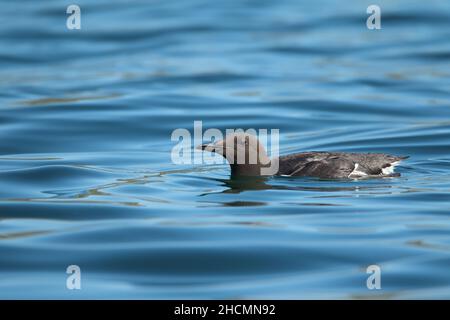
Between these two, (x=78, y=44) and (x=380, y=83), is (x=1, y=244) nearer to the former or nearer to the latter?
(x=380, y=83)

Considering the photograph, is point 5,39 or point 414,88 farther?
point 5,39

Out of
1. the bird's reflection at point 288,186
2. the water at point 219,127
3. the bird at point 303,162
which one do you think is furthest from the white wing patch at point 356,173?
the water at point 219,127

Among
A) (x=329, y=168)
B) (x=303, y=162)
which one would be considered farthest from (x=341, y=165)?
(x=303, y=162)

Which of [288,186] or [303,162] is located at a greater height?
[303,162]

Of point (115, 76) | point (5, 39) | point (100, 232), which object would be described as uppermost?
point (5, 39)

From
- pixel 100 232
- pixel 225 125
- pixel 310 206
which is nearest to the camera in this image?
pixel 100 232

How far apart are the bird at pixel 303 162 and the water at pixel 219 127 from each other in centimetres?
17

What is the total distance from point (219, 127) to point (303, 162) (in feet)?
17.0

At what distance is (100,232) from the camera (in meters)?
10.7

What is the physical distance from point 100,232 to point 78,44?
57.9 feet

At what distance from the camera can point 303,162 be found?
13039mm

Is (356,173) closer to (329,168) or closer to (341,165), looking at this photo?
(341,165)

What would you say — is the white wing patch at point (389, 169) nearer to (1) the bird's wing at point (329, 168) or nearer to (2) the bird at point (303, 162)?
(2) the bird at point (303, 162)
